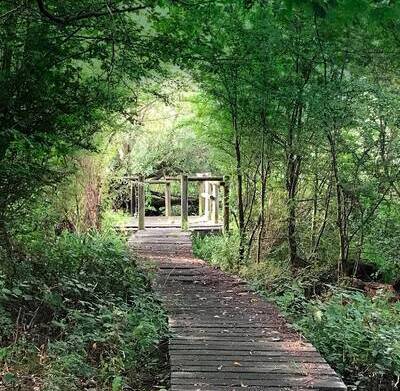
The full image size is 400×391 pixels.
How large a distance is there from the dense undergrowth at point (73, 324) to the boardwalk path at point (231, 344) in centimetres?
32

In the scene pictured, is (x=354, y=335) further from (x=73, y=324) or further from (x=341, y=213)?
(x=341, y=213)

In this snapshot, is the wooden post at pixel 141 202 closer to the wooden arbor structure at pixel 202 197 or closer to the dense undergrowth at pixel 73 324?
the wooden arbor structure at pixel 202 197

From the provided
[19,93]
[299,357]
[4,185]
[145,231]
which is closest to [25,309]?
[4,185]

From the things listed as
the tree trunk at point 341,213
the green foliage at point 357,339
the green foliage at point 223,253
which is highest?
the tree trunk at point 341,213

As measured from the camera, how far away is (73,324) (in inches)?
197

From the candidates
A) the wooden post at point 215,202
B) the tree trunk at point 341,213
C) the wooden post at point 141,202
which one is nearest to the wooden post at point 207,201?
the wooden post at point 215,202

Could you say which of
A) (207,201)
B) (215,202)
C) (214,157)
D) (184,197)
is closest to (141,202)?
(184,197)

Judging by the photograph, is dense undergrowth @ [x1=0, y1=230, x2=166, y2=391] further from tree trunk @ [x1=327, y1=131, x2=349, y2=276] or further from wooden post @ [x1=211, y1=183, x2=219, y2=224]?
wooden post @ [x1=211, y1=183, x2=219, y2=224]

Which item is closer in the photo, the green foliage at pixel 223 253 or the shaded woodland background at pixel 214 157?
the shaded woodland background at pixel 214 157

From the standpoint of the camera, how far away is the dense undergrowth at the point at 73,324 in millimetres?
3996

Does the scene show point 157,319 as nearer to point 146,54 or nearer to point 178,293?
point 178,293

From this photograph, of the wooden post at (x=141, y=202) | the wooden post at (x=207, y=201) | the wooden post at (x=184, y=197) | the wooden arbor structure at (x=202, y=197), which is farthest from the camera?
the wooden post at (x=207, y=201)

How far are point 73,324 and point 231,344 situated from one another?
1.46 metres

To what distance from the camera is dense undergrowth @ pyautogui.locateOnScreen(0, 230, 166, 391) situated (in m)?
4.00
